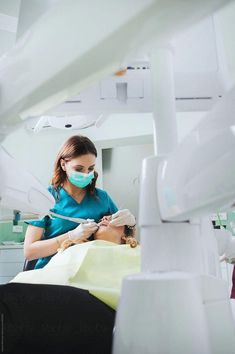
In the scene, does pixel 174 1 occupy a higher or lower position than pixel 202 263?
higher

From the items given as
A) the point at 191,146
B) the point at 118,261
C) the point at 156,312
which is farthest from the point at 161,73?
the point at 118,261

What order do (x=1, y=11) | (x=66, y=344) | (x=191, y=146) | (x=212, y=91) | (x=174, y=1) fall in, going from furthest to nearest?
(x=1, y=11)
(x=212, y=91)
(x=66, y=344)
(x=191, y=146)
(x=174, y=1)

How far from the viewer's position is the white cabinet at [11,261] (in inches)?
98.0

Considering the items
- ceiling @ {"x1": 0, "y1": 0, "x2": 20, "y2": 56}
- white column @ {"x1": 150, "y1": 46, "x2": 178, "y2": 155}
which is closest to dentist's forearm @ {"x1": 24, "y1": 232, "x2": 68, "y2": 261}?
ceiling @ {"x1": 0, "y1": 0, "x2": 20, "y2": 56}

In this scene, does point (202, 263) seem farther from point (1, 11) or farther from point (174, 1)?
point (1, 11)

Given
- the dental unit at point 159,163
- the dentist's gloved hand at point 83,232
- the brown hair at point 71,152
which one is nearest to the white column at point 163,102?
the dental unit at point 159,163

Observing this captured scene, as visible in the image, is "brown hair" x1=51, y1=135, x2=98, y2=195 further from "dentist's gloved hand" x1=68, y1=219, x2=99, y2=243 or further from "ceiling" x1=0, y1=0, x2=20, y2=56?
"ceiling" x1=0, y1=0, x2=20, y2=56

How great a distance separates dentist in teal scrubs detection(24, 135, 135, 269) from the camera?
1.20 meters

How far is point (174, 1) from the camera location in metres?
0.16

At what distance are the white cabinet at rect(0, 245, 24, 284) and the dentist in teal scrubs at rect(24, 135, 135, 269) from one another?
1.32 metres

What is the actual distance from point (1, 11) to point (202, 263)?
689mm

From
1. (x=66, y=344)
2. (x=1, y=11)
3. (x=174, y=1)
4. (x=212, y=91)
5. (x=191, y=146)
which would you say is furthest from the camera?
(x=1, y=11)

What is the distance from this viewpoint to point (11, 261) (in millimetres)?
2561

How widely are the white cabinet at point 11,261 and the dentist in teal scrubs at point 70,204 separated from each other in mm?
1320
